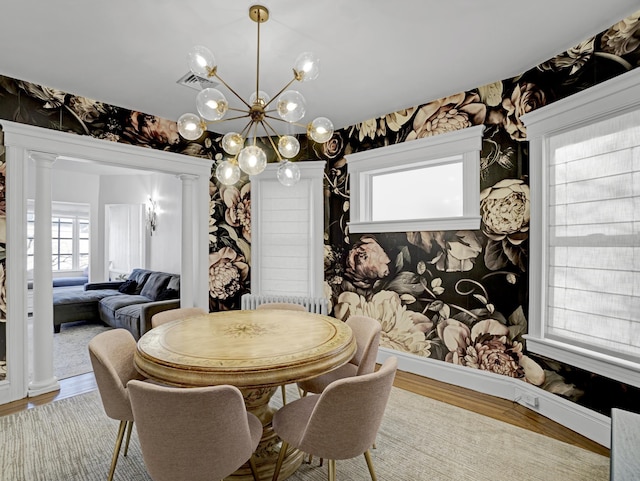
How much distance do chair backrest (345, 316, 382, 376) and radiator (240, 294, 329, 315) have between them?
132cm

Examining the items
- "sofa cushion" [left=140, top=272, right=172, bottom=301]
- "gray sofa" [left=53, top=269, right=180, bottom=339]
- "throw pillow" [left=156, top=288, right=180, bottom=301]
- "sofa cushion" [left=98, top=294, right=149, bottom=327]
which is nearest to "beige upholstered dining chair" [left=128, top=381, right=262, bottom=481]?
"gray sofa" [left=53, top=269, right=180, bottom=339]

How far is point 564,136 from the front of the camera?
240 cm

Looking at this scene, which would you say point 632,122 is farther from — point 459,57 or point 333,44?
point 333,44

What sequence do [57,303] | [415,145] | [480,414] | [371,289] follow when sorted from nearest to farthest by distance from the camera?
1. [480,414]
2. [415,145]
3. [371,289]
4. [57,303]

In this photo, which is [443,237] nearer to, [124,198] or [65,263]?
[124,198]

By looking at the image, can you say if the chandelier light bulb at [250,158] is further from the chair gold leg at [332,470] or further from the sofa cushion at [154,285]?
the sofa cushion at [154,285]

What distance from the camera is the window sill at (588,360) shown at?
198 centimetres

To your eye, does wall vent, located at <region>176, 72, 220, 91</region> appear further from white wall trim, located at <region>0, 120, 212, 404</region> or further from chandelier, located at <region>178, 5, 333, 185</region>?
white wall trim, located at <region>0, 120, 212, 404</region>

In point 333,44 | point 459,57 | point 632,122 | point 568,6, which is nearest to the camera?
point 568,6

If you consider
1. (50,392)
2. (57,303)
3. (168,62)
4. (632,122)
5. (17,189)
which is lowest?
(50,392)

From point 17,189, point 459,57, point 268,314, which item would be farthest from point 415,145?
point 17,189

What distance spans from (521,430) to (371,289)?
172cm

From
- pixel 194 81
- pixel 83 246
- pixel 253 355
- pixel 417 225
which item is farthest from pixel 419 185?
pixel 83 246

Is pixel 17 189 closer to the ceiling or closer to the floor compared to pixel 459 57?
closer to the floor
